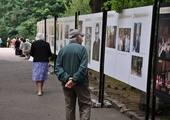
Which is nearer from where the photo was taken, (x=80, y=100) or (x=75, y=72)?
(x=75, y=72)

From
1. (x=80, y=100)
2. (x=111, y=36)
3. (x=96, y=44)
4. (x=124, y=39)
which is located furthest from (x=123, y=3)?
(x=80, y=100)

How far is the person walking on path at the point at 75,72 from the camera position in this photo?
5.94 metres

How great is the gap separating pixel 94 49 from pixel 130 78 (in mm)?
2578

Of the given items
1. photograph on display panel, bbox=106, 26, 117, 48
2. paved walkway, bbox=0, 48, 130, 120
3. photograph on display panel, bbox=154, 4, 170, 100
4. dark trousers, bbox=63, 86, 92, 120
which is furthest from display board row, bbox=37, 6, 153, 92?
dark trousers, bbox=63, 86, 92, 120

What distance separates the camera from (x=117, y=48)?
7879mm

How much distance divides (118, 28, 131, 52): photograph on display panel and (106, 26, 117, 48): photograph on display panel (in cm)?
39

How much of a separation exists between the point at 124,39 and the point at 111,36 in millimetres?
947

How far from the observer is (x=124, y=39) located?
Result: 7.50 m

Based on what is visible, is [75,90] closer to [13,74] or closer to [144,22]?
[144,22]

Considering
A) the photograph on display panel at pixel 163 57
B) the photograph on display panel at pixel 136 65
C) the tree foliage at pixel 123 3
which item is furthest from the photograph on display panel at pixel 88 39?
the photograph on display panel at pixel 163 57

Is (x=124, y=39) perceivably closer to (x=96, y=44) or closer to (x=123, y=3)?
(x=123, y=3)

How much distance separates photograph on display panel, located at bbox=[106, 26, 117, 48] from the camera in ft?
26.9

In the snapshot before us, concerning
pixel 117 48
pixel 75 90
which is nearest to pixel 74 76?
pixel 75 90

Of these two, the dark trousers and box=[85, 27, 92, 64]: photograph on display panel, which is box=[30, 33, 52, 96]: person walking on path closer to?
box=[85, 27, 92, 64]: photograph on display panel
